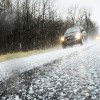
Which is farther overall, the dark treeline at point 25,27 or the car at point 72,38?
the dark treeline at point 25,27

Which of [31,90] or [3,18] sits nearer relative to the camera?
[31,90]

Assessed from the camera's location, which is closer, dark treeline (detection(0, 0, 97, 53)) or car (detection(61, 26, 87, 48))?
car (detection(61, 26, 87, 48))

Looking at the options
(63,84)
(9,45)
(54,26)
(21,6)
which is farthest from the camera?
(54,26)

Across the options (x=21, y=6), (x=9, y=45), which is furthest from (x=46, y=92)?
(x=21, y=6)

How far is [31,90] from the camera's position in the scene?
20.1 feet

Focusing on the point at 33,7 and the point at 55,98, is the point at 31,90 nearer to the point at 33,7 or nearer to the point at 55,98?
the point at 55,98

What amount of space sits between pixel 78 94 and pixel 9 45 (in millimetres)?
30937

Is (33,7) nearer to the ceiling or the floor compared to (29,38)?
nearer to the ceiling

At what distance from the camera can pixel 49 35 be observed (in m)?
41.7

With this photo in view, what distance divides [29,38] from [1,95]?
101ft

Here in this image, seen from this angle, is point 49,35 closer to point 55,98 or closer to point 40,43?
point 40,43

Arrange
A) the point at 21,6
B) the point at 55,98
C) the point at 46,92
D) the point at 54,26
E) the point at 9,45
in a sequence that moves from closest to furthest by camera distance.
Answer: the point at 55,98
the point at 46,92
the point at 9,45
the point at 21,6
the point at 54,26

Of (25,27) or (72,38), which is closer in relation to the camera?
(72,38)

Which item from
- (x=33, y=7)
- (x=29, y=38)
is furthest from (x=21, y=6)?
(x=29, y=38)
